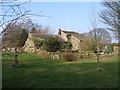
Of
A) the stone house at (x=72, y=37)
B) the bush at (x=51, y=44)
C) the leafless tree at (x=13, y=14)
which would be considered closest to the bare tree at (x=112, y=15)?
the leafless tree at (x=13, y=14)

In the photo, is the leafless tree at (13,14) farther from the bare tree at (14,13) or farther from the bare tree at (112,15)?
the bare tree at (112,15)

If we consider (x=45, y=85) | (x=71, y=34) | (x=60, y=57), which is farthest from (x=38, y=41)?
(x=45, y=85)

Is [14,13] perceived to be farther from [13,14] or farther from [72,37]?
[72,37]

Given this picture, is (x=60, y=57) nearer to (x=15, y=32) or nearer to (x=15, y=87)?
(x=15, y=87)

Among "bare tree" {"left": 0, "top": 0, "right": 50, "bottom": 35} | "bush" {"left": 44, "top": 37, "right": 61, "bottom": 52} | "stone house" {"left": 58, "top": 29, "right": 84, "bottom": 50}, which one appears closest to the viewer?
"bare tree" {"left": 0, "top": 0, "right": 50, "bottom": 35}

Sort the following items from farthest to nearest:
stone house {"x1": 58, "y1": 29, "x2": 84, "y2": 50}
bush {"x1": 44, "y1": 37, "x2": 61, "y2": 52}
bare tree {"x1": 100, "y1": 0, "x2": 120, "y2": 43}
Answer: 1. stone house {"x1": 58, "y1": 29, "x2": 84, "y2": 50}
2. bush {"x1": 44, "y1": 37, "x2": 61, "y2": 52}
3. bare tree {"x1": 100, "y1": 0, "x2": 120, "y2": 43}

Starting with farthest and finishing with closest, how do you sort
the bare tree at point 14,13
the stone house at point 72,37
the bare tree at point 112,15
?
the stone house at point 72,37 → the bare tree at point 112,15 → the bare tree at point 14,13

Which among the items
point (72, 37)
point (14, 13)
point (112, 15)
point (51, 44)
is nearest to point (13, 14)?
point (14, 13)

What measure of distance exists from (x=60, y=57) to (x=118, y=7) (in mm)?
9938

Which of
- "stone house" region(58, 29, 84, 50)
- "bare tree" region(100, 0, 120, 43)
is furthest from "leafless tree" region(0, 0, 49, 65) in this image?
"stone house" region(58, 29, 84, 50)

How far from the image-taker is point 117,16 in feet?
34.9

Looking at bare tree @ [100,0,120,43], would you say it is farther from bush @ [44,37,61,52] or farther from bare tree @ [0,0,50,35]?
bush @ [44,37,61,52]

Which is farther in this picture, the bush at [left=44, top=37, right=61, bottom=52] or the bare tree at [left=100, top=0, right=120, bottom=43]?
the bush at [left=44, top=37, right=61, bottom=52]

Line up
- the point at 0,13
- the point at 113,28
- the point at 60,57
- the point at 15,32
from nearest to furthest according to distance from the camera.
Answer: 1. the point at 0,13
2. the point at 15,32
3. the point at 113,28
4. the point at 60,57
